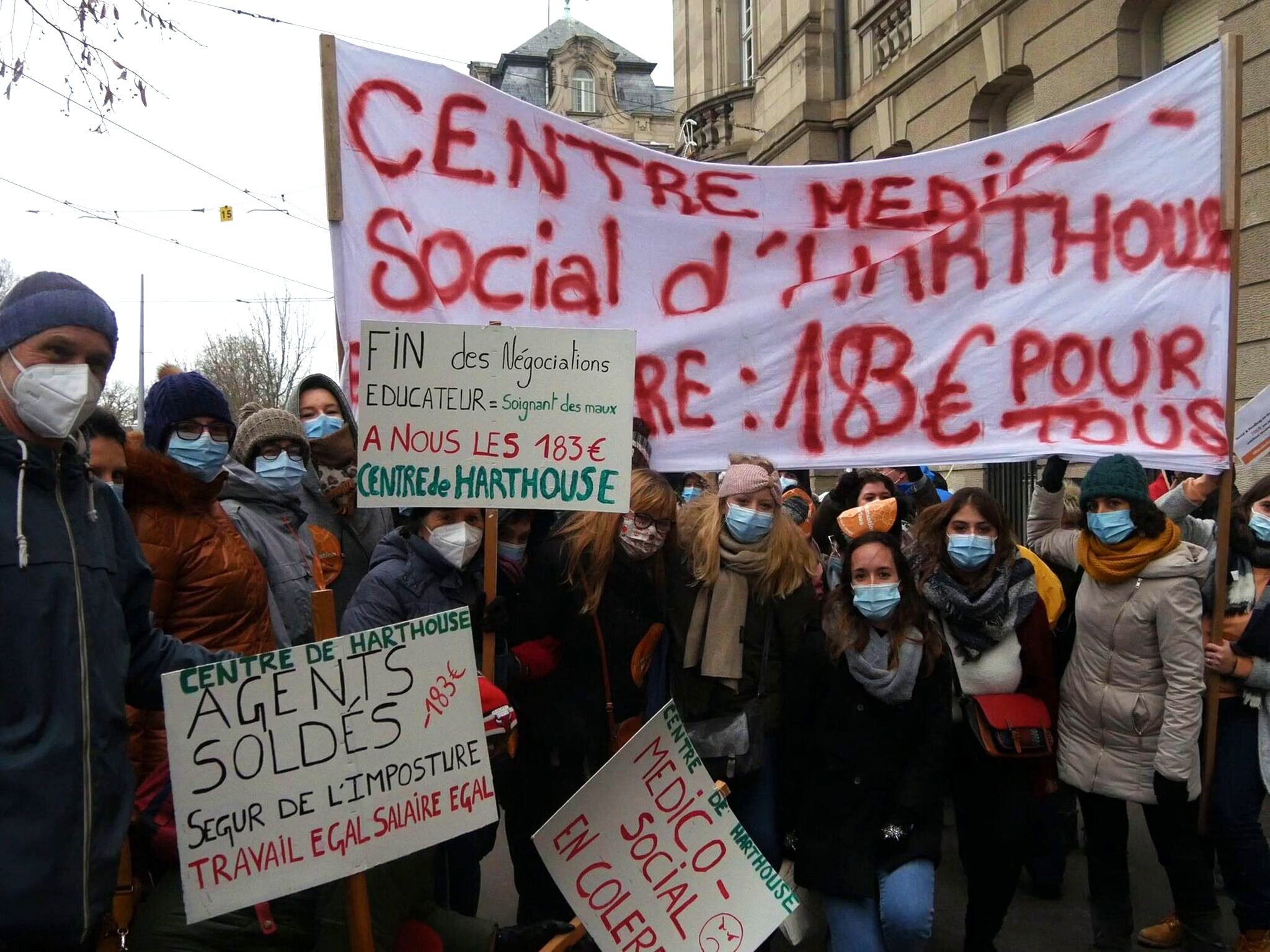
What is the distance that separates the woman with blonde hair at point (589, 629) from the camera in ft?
12.1

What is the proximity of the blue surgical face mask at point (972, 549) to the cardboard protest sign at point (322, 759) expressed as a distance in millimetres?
1953

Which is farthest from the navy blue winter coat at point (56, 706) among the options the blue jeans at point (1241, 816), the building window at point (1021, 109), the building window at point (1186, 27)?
the building window at point (1021, 109)

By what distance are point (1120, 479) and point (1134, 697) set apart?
753 millimetres

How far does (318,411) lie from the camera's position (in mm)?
4426

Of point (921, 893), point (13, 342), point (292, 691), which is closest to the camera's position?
point (13, 342)

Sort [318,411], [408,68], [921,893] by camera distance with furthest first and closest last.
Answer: [318,411] → [408,68] → [921,893]

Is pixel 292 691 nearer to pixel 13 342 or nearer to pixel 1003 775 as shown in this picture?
pixel 13 342

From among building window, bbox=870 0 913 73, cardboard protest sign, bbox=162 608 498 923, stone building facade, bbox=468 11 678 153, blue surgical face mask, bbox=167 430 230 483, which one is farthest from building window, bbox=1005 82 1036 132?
stone building facade, bbox=468 11 678 153

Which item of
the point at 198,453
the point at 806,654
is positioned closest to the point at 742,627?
the point at 806,654

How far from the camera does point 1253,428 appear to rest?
4383 mm

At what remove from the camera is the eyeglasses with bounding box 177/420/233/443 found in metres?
3.42

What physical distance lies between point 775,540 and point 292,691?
183cm

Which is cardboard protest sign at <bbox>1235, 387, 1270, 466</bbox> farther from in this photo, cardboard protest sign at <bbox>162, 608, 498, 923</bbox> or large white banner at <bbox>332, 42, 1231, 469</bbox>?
cardboard protest sign at <bbox>162, 608, 498, 923</bbox>

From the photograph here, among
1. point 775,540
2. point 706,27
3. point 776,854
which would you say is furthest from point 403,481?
point 706,27
